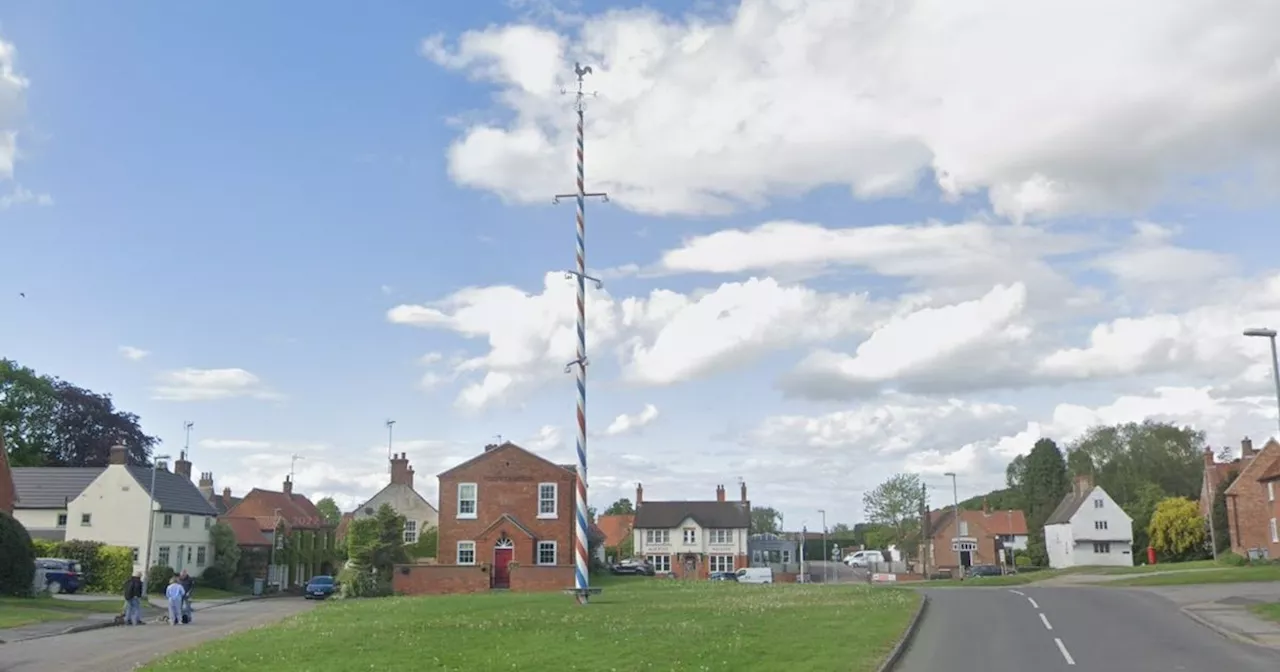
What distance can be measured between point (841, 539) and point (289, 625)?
155625 mm

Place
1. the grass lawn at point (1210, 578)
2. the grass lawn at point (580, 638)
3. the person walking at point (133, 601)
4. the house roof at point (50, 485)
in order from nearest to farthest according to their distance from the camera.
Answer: the grass lawn at point (580, 638)
the person walking at point (133, 601)
the grass lawn at point (1210, 578)
the house roof at point (50, 485)

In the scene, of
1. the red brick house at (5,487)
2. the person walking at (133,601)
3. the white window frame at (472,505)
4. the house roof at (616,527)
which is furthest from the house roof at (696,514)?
the person walking at (133,601)

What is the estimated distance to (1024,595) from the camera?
4081cm

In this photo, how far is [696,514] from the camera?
352 feet

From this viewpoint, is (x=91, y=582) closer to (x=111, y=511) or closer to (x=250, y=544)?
(x=111, y=511)

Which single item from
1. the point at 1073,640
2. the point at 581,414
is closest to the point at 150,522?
the point at 581,414

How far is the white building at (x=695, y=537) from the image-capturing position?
347 feet

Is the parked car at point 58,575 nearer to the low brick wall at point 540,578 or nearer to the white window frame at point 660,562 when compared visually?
the low brick wall at point 540,578

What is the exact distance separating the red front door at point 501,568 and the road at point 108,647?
21247 mm

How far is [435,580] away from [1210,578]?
3687 centimetres

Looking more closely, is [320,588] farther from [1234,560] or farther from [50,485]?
[1234,560]

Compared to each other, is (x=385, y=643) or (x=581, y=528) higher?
(x=581, y=528)

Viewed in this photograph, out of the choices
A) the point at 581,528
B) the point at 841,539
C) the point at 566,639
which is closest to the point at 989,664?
the point at 566,639

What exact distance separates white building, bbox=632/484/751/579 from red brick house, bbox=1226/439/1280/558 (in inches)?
1766
